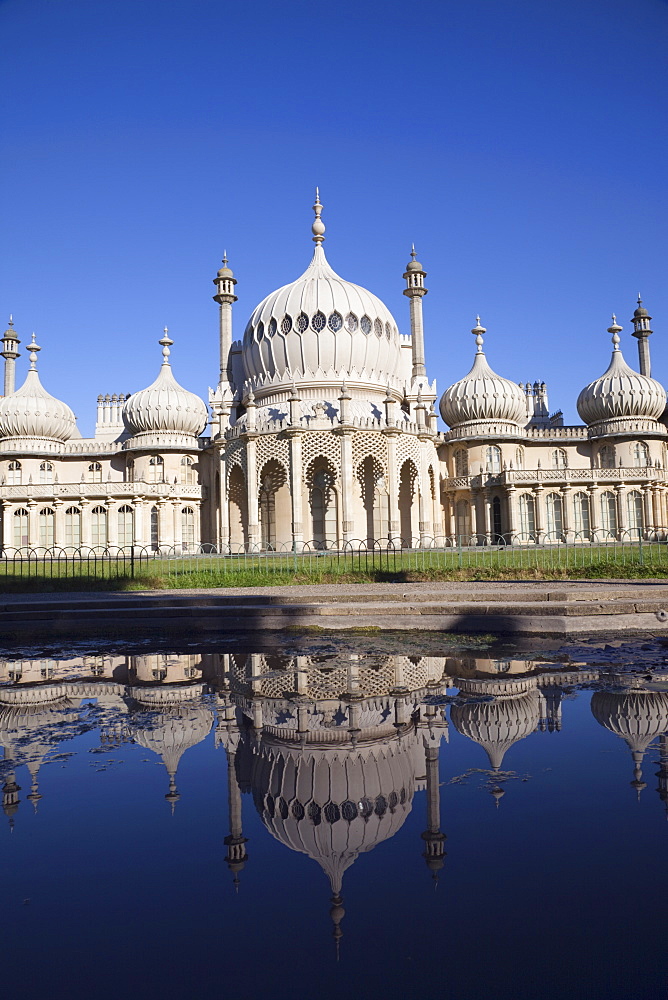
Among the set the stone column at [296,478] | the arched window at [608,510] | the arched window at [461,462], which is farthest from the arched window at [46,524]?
the arched window at [608,510]

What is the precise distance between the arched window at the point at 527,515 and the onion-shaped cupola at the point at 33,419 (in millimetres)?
25442

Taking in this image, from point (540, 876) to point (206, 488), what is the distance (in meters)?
36.6

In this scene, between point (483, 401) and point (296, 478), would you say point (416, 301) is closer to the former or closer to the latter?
point (483, 401)

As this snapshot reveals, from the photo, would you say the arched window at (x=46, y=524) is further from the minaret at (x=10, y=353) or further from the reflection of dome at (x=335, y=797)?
the reflection of dome at (x=335, y=797)

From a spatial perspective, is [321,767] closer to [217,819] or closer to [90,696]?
[217,819]

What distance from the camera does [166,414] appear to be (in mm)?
38469

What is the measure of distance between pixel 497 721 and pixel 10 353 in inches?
1995

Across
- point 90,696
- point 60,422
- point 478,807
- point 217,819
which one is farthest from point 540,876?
point 60,422

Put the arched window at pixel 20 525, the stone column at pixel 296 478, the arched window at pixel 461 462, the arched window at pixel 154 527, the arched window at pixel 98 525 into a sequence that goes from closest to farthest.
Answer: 1. the stone column at pixel 296 478
2. the arched window at pixel 98 525
3. the arched window at pixel 20 525
4. the arched window at pixel 154 527
5. the arched window at pixel 461 462

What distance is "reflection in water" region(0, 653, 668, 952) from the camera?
12.0ft

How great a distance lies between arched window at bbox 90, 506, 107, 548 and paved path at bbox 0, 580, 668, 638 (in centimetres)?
2238

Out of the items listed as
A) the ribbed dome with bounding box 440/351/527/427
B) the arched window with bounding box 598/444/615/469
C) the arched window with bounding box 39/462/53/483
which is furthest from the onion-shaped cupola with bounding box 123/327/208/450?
the arched window with bounding box 598/444/615/469

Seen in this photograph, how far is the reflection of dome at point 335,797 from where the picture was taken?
3373 millimetres

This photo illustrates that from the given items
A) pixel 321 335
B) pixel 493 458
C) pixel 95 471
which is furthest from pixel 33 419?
pixel 493 458
